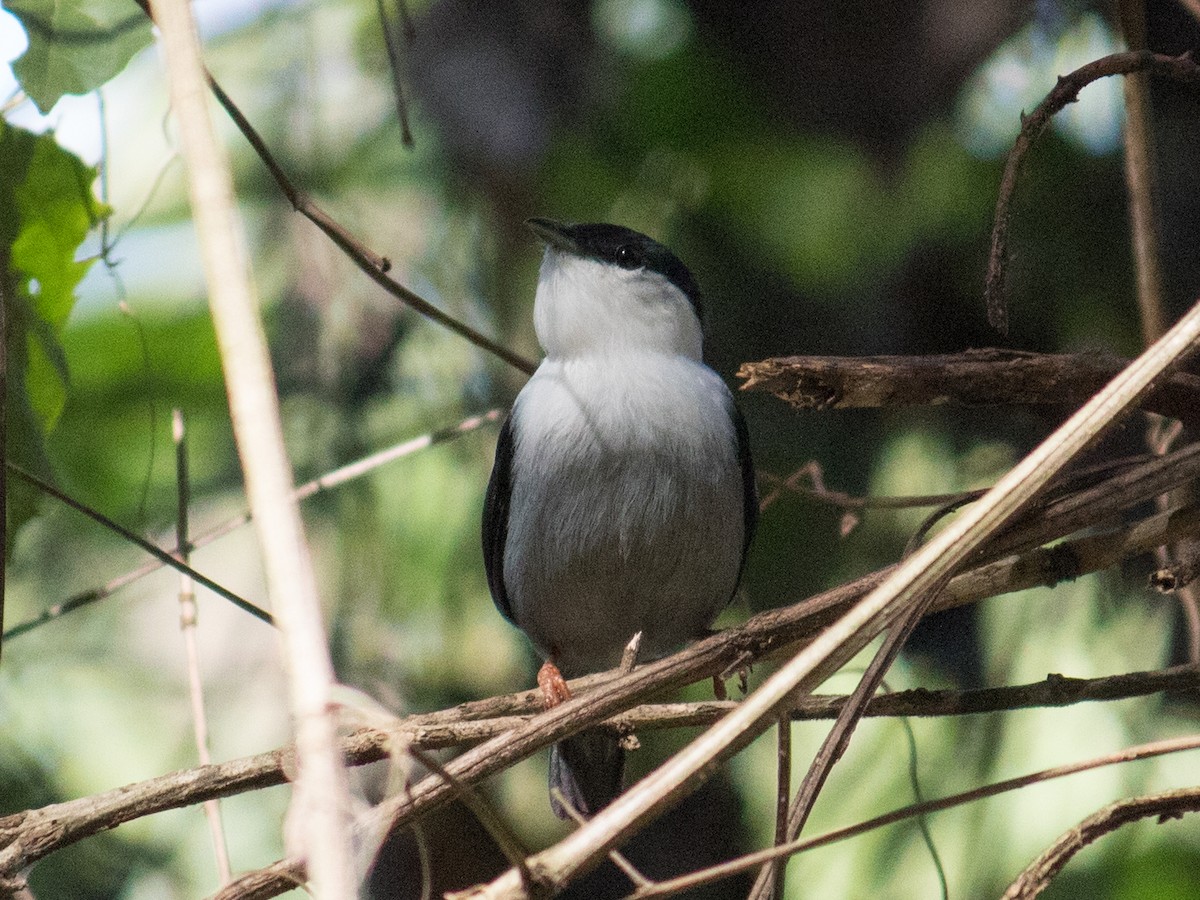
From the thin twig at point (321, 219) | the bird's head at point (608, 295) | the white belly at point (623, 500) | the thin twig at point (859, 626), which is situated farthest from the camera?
the bird's head at point (608, 295)

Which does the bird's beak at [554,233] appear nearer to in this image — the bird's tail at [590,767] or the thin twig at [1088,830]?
the bird's tail at [590,767]

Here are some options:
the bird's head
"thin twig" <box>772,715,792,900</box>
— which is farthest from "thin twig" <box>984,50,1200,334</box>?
the bird's head

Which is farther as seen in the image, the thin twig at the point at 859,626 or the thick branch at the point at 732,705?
the thick branch at the point at 732,705

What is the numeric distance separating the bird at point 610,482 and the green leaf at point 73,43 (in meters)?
1.37

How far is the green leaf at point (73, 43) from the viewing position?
2.42 m

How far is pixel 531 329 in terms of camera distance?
4477 millimetres

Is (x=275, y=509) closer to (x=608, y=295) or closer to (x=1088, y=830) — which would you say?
(x=1088, y=830)

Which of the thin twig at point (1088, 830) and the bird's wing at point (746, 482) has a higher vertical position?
the bird's wing at point (746, 482)

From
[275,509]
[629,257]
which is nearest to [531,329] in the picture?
[629,257]

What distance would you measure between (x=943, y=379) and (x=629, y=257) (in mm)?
1928

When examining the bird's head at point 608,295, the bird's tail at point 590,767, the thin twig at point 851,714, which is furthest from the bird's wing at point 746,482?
the thin twig at point 851,714

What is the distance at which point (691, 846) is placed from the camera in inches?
148

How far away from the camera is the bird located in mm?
3195

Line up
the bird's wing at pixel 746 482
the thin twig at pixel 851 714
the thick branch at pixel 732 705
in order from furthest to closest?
the bird's wing at pixel 746 482
the thick branch at pixel 732 705
the thin twig at pixel 851 714
